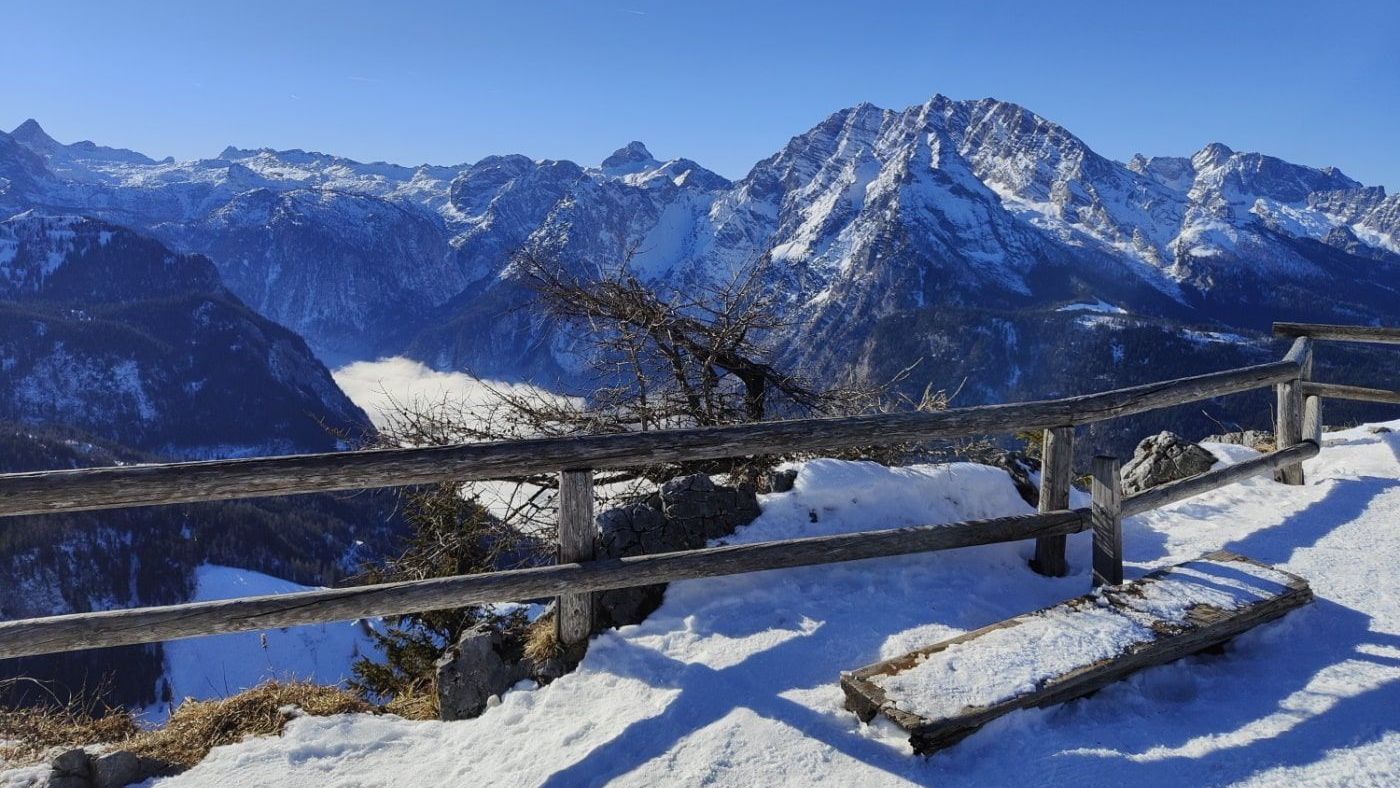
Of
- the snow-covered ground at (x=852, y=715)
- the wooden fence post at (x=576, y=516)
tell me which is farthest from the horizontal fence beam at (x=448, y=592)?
the snow-covered ground at (x=852, y=715)

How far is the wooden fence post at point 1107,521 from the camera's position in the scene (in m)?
5.82

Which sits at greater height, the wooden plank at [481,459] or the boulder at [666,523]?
the wooden plank at [481,459]

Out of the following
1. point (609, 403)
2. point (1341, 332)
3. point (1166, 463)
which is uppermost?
point (1341, 332)

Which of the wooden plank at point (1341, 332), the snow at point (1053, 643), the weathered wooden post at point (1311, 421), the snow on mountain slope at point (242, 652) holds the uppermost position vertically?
the wooden plank at point (1341, 332)

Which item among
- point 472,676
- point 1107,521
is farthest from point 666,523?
point 1107,521

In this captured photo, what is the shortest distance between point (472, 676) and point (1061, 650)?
3.47 metres

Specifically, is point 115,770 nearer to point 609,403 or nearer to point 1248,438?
point 609,403

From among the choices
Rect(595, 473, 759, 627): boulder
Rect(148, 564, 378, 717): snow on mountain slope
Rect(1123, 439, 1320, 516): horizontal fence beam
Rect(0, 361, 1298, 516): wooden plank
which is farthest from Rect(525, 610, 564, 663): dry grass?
Rect(148, 564, 378, 717): snow on mountain slope

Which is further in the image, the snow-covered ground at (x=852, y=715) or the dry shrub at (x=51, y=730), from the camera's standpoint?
the dry shrub at (x=51, y=730)

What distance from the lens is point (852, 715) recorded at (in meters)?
4.21

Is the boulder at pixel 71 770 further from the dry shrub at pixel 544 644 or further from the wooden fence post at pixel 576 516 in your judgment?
the wooden fence post at pixel 576 516

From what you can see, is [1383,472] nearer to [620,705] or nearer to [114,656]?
[620,705]

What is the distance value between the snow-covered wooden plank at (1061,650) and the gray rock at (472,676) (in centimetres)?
216

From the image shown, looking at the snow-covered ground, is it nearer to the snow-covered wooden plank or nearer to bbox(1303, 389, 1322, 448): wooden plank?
the snow-covered wooden plank
